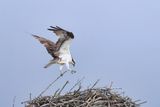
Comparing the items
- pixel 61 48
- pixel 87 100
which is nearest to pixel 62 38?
pixel 61 48

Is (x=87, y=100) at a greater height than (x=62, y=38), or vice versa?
(x=62, y=38)

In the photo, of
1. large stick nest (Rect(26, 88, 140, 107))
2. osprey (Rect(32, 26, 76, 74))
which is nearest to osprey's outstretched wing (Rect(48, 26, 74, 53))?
osprey (Rect(32, 26, 76, 74))

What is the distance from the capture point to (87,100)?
15820mm

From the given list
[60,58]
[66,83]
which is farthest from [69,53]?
[66,83]

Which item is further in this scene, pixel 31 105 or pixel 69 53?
pixel 69 53

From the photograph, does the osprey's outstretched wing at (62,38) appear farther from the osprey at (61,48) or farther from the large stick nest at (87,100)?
the large stick nest at (87,100)

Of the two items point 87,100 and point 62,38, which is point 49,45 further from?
point 87,100

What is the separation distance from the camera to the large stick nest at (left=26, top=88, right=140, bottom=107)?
1576 cm

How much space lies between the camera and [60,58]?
60.2 ft

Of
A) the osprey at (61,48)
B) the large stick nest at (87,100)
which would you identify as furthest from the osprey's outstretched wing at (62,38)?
the large stick nest at (87,100)

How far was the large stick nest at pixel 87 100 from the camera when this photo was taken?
51.7 feet

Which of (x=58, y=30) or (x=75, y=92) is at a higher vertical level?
(x=58, y=30)

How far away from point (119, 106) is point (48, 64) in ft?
8.75

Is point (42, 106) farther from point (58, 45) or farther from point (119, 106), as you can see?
point (58, 45)
